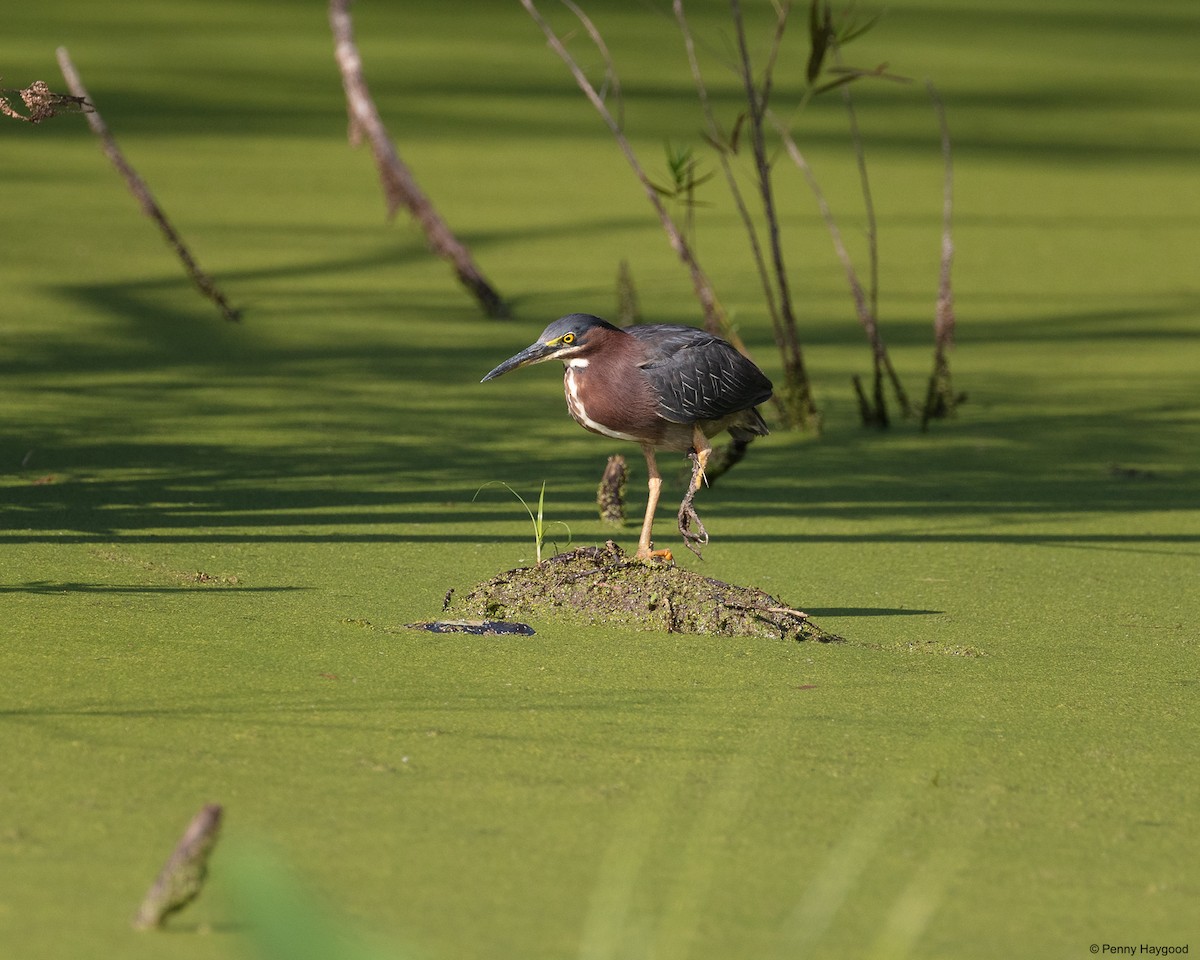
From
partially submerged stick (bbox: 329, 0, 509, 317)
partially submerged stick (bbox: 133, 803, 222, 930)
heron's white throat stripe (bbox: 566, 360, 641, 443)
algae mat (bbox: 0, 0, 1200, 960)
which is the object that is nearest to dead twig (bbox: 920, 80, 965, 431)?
algae mat (bbox: 0, 0, 1200, 960)

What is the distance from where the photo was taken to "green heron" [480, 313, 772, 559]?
3834 millimetres

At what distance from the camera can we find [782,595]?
4176 millimetres

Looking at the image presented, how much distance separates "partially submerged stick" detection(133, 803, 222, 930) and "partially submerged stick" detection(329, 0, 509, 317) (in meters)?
6.59

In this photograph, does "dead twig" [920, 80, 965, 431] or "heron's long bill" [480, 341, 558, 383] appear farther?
"dead twig" [920, 80, 965, 431]

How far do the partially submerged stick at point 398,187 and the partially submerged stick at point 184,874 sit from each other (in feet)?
21.6

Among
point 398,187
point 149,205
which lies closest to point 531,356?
point 149,205

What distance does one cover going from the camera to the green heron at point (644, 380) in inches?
151

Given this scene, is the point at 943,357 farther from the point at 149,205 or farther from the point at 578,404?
the point at 149,205

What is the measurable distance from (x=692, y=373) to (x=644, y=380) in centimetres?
11

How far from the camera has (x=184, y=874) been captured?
1977mm

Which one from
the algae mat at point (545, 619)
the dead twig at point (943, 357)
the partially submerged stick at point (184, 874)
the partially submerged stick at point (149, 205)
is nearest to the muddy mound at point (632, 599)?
the algae mat at point (545, 619)

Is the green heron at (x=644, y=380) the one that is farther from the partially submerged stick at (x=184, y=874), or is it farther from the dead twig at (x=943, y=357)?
the dead twig at (x=943, y=357)

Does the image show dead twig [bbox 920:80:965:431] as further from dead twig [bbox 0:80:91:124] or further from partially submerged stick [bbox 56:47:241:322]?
dead twig [bbox 0:80:91:124]

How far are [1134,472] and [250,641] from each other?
12.2 feet
